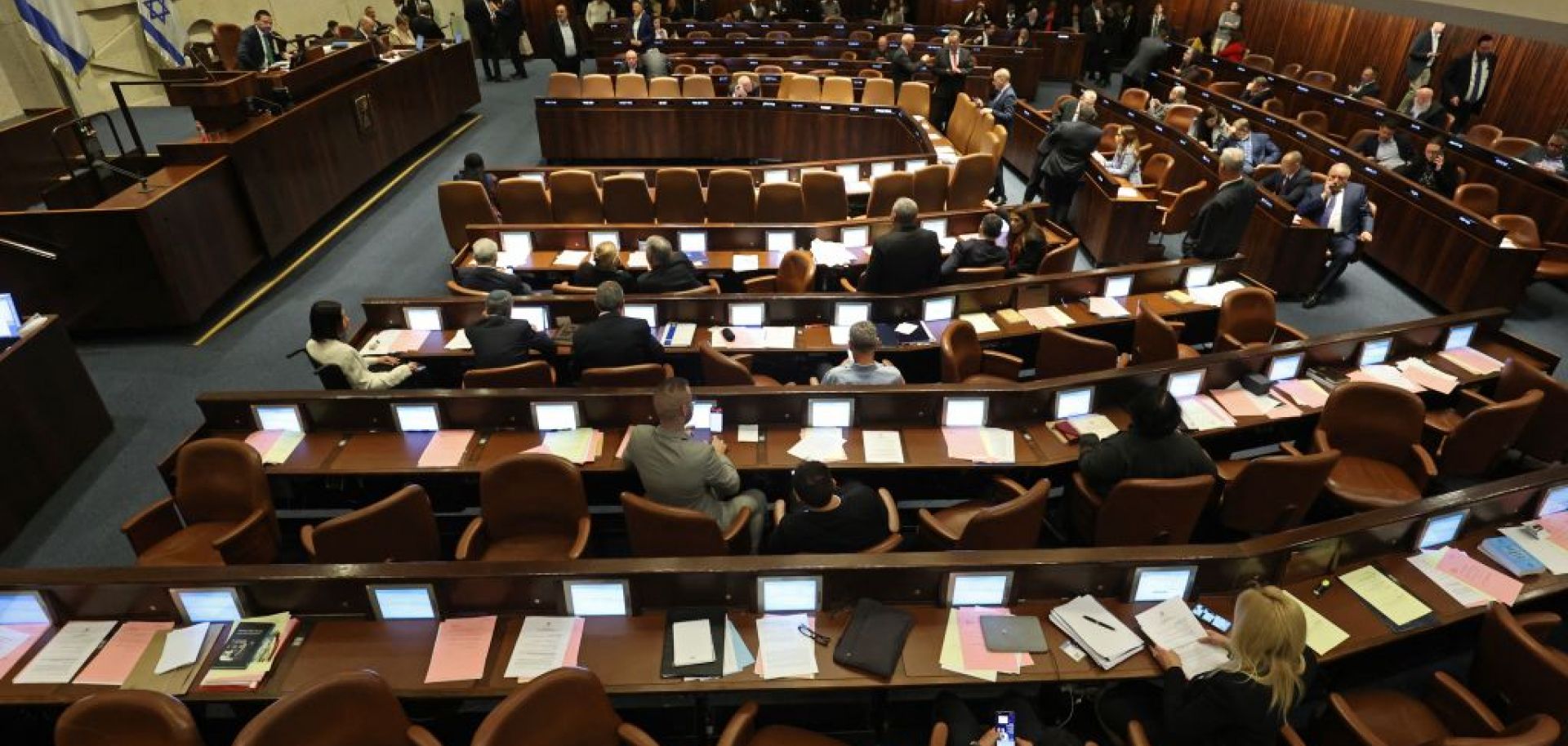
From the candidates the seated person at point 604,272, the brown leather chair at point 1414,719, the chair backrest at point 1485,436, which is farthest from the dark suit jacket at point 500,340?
the chair backrest at point 1485,436

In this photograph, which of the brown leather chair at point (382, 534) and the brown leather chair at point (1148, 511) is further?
the brown leather chair at point (1148, 511)

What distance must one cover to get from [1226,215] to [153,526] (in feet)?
24.1

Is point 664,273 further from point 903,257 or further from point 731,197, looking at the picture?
point 731,197

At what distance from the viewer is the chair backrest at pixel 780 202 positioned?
7875mm

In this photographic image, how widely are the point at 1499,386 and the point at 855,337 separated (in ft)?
12.5

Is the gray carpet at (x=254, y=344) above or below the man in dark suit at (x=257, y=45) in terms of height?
below

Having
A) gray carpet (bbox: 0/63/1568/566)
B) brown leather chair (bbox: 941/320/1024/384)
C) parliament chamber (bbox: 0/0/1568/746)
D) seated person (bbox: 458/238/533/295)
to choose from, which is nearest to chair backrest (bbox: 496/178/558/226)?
parliament chamber (bbox: 0/0/1568/746)

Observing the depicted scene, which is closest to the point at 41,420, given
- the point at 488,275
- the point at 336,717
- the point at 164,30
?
the point at 488,275

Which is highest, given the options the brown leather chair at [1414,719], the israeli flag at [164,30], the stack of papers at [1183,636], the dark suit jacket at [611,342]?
the israeli flag at [164,30]

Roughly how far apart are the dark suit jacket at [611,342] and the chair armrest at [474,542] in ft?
4.01

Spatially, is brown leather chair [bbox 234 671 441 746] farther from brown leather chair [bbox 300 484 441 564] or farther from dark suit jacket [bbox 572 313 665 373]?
dark suit jacket [bbox 572 313 665 373]

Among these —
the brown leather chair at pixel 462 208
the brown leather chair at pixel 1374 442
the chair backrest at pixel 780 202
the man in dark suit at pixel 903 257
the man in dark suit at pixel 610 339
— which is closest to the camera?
the brown leather chair at pixel 1374 442

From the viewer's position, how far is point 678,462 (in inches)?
145

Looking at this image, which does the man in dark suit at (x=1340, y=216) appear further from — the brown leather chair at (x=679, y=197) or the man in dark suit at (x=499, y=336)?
the man in dark suit at (x=499, y=336)
